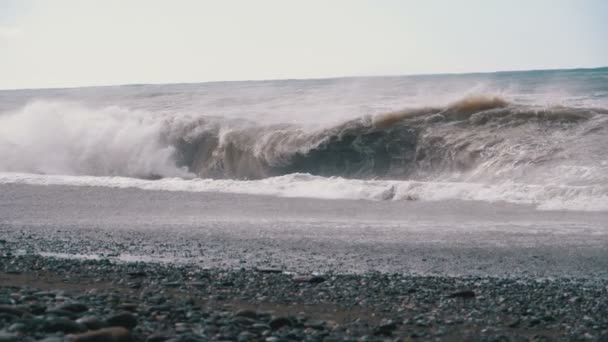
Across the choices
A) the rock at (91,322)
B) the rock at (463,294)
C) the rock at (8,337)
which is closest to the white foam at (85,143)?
the rock at (463,294)

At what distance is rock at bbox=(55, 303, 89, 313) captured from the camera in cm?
569

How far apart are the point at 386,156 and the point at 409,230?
8602 millimetres

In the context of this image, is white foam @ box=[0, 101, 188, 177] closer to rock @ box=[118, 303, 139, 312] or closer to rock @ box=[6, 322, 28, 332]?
rock @ box=[118, 303, 139, 312]

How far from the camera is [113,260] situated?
28.9ft

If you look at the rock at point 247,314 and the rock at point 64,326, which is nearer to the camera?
the rock at point 64,326

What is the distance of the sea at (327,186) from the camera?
31.6 ft

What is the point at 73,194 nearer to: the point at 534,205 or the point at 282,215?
the point at 282,215

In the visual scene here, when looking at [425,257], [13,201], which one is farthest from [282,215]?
[13,201]

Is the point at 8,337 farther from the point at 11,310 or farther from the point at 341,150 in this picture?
the point at 341,150

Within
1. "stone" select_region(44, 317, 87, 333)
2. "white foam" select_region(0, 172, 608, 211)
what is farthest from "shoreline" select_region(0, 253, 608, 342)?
"white foam" select_region(0, 172, 608, 211)

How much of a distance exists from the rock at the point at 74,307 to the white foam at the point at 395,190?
871 centimetres

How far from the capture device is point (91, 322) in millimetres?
5227

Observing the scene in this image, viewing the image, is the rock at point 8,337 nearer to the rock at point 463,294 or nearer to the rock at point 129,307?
the rock at point 129,307

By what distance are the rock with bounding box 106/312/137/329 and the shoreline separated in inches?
0.4
